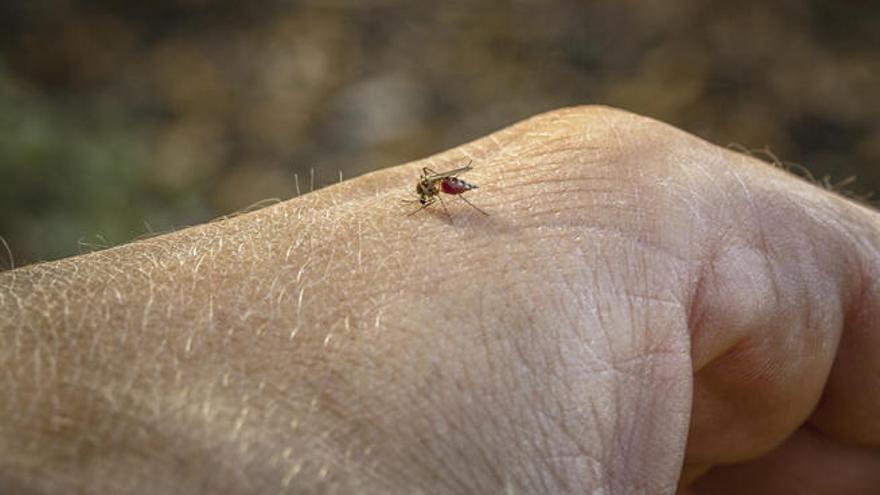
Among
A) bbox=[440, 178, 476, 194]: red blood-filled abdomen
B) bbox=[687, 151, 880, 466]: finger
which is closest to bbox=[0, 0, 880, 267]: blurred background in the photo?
bbox=[687, 151, 880, 466]: finger

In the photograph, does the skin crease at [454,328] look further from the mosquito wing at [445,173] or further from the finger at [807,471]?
the finger at [807,471]

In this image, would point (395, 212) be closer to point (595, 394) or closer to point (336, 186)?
point (336, 186)

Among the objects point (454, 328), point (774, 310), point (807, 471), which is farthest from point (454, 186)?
point (807, 471)

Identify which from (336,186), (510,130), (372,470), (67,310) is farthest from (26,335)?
(510,130)

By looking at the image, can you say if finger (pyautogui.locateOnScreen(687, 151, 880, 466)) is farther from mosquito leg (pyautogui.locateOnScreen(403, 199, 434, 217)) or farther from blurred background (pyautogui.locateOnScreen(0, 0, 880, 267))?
blurred background (pyautogui.locateOnScreen(0, 0, 880, 267))

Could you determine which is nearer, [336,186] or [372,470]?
[372,470]
